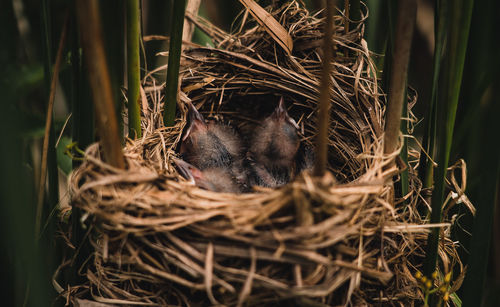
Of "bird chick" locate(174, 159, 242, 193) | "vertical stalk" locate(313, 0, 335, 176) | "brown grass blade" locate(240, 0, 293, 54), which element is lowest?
"bird chick" locate(174, 159, 242, 193)

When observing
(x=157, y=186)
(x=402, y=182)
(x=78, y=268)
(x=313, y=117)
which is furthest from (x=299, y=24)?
(x=78, y=268)

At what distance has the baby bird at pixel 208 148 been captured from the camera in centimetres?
120

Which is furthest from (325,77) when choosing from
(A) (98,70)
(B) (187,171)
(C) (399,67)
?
(B) (187,171)

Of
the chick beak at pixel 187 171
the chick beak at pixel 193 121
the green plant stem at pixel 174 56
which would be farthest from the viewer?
the chick beak at pixel 193 121

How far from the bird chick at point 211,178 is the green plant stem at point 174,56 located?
0.42ft

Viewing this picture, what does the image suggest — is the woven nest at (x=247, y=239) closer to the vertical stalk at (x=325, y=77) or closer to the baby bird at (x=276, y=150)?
the vertical stalk at (x=325, y=77)

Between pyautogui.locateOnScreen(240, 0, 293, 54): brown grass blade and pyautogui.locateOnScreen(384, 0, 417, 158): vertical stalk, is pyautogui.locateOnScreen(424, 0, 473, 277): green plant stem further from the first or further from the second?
pyautogui.locateOnScreen(240, 0, 293, 54): brown grass blade

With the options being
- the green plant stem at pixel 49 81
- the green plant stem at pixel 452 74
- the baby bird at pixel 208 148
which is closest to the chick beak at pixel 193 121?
the baby bird at pixel 208 148

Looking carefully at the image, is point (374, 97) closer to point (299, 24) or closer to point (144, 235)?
point (299, 24)

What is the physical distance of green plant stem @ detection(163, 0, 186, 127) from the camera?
0.77 meters

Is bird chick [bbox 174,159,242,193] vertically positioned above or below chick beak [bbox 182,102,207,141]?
below

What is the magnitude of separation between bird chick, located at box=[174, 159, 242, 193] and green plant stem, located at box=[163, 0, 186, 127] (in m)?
0.13

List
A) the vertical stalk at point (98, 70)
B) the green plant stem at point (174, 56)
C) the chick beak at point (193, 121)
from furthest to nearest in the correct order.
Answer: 1. the chick beak at point (193, 121)
2. the green plant stem at point (174, 56)
3. the vertical stalk at point (98, 70)

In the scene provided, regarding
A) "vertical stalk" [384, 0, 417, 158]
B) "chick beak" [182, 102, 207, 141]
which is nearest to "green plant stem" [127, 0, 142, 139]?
"chick beak" [182, 102, 207, 141]
